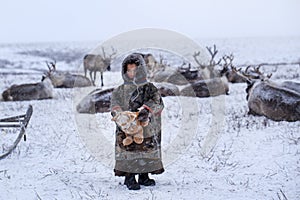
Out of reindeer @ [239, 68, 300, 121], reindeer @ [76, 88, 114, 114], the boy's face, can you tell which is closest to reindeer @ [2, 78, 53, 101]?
reindeer @ [76, 88, 114, 114]

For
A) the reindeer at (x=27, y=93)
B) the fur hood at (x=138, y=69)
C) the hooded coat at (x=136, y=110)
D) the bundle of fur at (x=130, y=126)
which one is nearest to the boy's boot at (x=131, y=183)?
the hooded coat at (x=136, y=110)

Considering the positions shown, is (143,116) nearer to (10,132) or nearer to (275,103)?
(10,132)

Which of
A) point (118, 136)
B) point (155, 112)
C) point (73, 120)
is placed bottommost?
point (73, 120)

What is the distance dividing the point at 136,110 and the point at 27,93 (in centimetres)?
956

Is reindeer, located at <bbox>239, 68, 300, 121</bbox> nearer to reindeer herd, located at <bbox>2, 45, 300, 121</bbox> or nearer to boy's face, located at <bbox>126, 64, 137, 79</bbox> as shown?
reindeer herd, located at <bbox>2, 45, 300, 121</bbox>

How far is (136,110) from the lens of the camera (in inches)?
171

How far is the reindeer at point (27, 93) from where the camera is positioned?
42.5 feet

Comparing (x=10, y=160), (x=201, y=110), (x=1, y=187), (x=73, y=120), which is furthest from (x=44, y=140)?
(x=201, y=110)

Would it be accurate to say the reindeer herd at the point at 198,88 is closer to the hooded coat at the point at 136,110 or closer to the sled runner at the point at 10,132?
the sled runner at the point at 10,132

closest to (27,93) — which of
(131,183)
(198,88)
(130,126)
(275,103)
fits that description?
(198,88)

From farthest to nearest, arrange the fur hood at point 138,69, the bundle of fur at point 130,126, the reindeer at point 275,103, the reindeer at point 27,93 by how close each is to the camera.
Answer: the reindeer at point 27,93 → the reindeer at point 275,103 → the fur hood at point 138,69 → the bundle of fur at point 130,126

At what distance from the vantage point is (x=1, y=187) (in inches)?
183

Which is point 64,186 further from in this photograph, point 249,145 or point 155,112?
point 249,145

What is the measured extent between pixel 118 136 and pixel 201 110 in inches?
225
